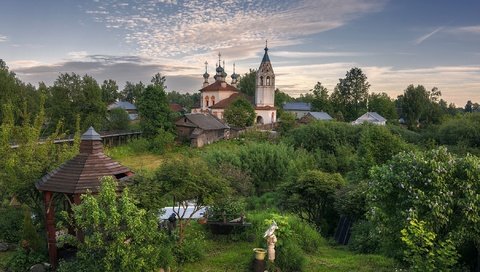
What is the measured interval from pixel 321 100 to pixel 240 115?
28.3 metres

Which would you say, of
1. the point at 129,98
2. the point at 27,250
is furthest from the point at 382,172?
the point at 129,98

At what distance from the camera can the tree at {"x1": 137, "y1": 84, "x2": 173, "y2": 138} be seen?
3966 cm

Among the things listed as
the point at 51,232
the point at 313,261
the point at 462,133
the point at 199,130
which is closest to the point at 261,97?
the point at 199,130

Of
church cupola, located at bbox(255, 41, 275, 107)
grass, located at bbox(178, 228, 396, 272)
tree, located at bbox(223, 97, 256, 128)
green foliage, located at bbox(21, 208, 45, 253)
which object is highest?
church cupola, located at bbox(255, 41, 275, 107)

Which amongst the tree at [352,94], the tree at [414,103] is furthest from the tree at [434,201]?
the tree at [352,94]

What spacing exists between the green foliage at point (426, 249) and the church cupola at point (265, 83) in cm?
4628

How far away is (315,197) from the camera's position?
49.2 feet

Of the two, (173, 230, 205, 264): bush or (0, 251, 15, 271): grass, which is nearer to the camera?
(173, 230, 205, 264): bush

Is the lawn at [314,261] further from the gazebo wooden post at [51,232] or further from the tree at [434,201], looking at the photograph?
the gazebo wooden post at [51,232]

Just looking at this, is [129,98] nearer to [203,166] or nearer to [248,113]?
[248,113]

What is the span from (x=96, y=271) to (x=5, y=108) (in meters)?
11.9

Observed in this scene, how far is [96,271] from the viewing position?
7.94 metres

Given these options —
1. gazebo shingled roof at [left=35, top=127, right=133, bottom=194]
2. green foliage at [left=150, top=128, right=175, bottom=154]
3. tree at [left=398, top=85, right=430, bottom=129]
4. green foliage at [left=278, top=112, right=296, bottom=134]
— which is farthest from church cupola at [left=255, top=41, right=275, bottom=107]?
gazebo shingled roof at [left=35, top=127, right=133, bottom=194]

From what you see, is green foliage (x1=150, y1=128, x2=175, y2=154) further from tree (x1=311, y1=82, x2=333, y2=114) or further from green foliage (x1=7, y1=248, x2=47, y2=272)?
tree (x1=311, y1=82, x2=333, y2=114)
